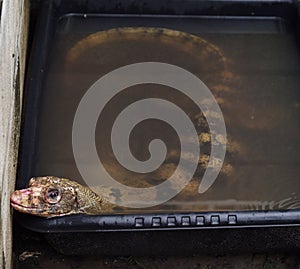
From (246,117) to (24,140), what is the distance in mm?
950

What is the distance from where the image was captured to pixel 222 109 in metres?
2.78

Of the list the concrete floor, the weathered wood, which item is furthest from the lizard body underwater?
the concrete floor

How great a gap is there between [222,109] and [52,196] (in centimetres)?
89

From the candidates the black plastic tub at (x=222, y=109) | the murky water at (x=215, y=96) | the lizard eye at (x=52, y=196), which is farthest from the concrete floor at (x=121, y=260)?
the lizard eye at (x=52, y=196)

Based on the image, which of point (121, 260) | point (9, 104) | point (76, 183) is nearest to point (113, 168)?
point (76, 183)

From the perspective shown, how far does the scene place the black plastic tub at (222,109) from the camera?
2244 millimetres

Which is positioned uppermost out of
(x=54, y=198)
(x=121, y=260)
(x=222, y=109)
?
(x=222, y=109)

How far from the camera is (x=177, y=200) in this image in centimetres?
248

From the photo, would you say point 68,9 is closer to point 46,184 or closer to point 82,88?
point 82,88

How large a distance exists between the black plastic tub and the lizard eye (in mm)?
71

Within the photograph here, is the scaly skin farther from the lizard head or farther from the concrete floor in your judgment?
the concrete floor

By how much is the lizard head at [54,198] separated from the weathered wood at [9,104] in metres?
0.06

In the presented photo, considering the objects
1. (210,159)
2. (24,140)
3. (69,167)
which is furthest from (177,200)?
(24,140)

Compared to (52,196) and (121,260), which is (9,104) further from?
(121,260)
